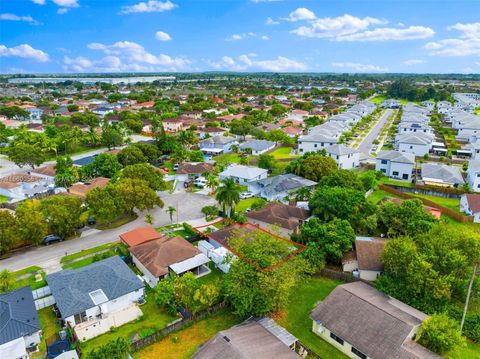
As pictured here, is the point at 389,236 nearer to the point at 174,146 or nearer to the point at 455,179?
the point at 455,179

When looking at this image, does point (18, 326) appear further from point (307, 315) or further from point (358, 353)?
point (358, 353)

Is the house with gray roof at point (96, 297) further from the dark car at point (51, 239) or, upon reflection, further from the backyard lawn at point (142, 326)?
the dark car at point (51, 239)

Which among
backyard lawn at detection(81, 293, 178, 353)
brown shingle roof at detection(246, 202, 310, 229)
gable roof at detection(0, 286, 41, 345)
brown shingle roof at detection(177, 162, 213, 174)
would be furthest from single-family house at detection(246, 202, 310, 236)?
gable roof at detection(0, 286, 41, 345)

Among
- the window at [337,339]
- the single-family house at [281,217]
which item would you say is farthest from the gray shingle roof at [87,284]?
the single-family house at [281,217]

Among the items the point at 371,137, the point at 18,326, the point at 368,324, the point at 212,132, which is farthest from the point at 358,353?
the point at 371,137

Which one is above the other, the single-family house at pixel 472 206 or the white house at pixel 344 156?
the white house at pixel 344 156

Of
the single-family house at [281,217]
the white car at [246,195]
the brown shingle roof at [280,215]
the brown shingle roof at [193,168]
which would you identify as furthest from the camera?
the brown shingle roof at [193,168]

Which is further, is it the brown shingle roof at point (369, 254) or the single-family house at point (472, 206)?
the single-family house at point (472, 206)
